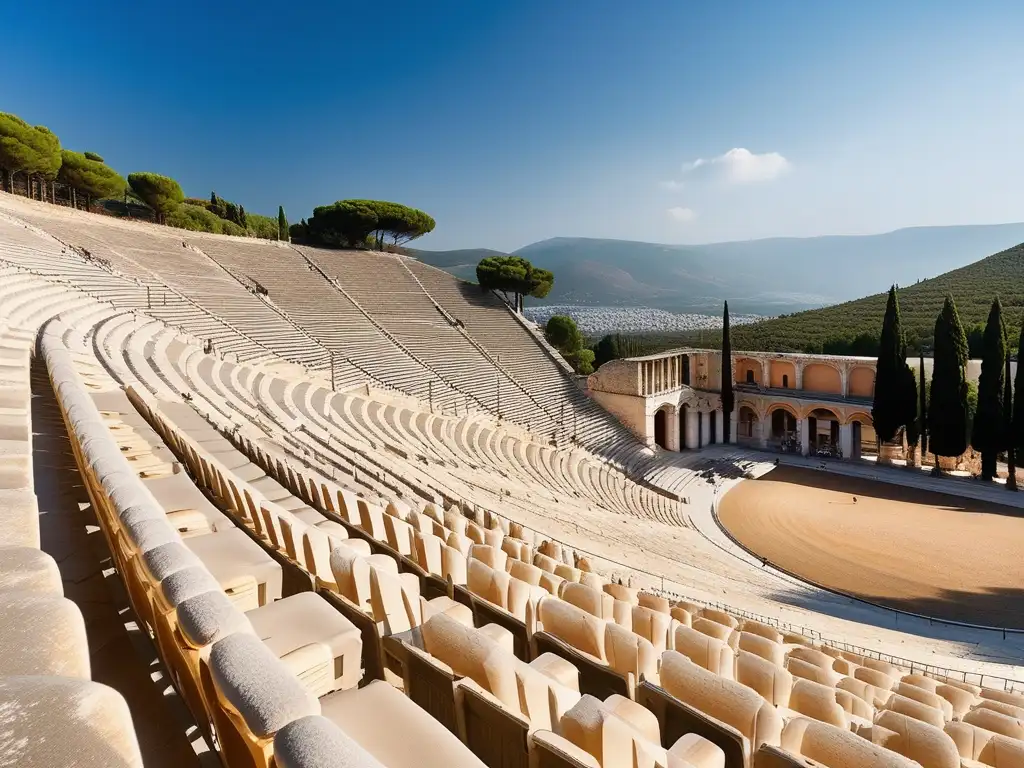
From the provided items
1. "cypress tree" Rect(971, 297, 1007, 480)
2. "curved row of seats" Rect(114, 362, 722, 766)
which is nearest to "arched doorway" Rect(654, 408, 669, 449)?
"cypress tree" Rect(971, 297, 1007, 480)

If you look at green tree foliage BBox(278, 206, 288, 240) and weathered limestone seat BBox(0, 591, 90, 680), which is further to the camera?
green tree foliage BBox(278, 206, 288, 240)

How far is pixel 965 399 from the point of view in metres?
23.7

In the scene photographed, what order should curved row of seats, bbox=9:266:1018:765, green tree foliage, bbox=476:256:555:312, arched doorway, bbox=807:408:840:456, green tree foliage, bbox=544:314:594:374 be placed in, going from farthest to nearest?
green tree foliage, bbox=476:256:555:312 → green tree foliage, bbox=544:314:594:374 → arched doorway, bbox=807:408:840:456 → curved row of seats, bbox=9:266:1018:765

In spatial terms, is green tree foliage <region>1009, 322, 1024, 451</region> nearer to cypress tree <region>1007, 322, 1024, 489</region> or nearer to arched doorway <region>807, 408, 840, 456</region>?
cypress tree <region>1007, 322, 1024, 489</region>

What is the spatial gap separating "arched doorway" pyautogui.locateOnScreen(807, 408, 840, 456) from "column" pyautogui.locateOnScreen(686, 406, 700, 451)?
5.53 metres

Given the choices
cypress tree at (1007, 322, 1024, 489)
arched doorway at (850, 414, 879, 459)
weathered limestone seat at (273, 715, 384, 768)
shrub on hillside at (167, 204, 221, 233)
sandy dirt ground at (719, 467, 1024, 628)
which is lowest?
sandy dirt ground at (719, 467, 1024, 628)

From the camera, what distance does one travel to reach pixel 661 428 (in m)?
31.1

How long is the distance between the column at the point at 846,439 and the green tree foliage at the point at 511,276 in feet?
72.7

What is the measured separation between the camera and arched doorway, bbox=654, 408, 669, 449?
30231 millimetres

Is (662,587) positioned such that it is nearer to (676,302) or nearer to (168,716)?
(168,716)

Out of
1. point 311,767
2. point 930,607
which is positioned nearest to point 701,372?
point 930,607

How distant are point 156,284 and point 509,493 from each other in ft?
61.0

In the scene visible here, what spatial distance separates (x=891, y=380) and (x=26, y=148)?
44.5 metres

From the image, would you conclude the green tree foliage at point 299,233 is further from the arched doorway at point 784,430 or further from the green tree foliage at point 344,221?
the arched doorway at point 784,430
